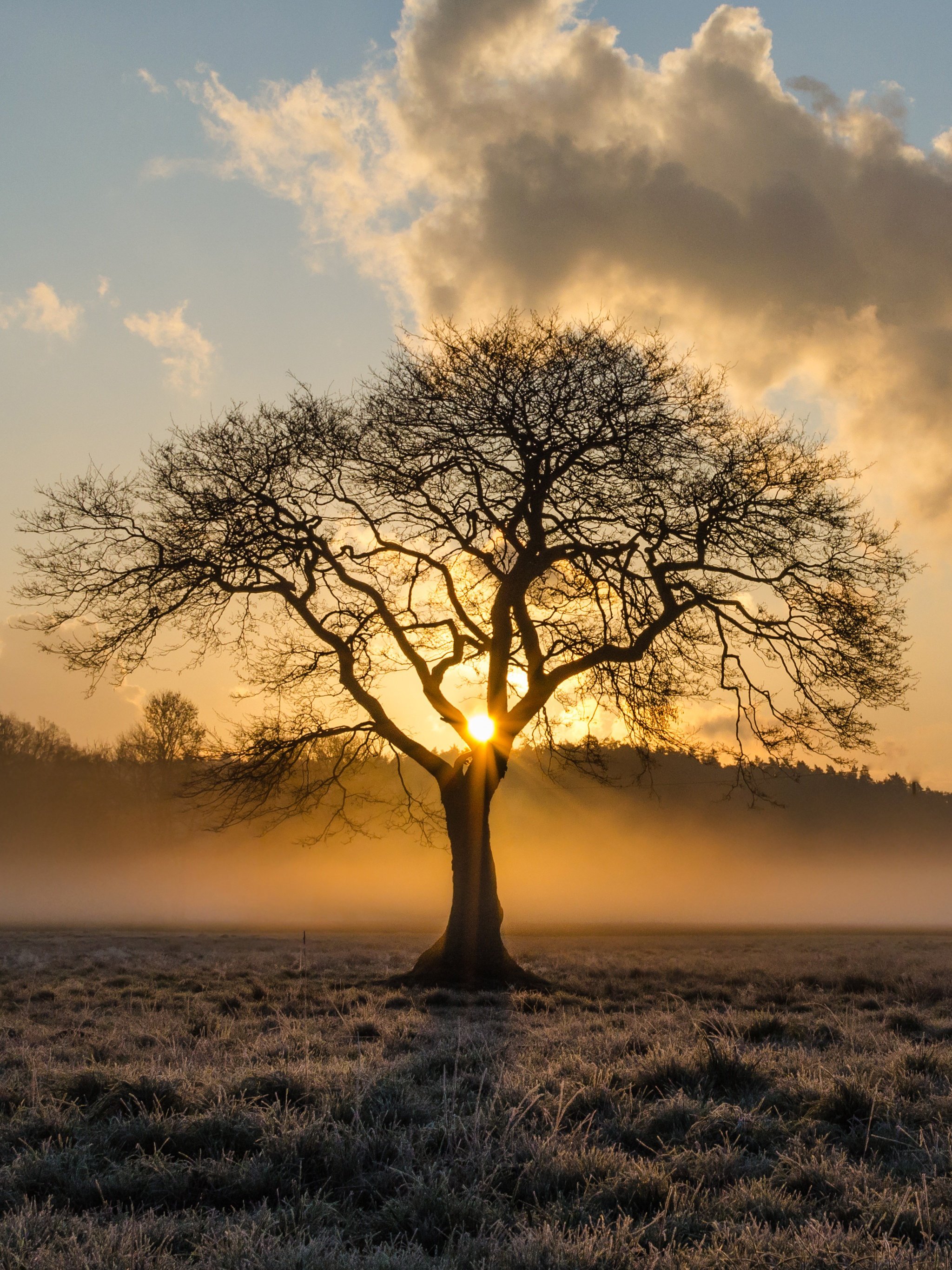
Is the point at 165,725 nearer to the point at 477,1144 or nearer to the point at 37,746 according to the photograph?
the point at 37,746

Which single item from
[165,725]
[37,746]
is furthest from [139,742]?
[37,746]

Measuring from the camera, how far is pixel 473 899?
1678 cm

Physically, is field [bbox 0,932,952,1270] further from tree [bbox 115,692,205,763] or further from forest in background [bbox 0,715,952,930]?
tree [bbox 115,692,205,763]

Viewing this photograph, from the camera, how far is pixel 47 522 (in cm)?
1681

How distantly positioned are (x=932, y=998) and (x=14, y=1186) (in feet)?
43.5

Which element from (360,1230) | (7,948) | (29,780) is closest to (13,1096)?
(360,1230)

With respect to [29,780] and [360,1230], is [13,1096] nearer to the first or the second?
[360,1230]

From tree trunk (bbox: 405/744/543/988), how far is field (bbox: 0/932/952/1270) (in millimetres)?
6642

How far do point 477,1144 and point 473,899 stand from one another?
12.5 metres

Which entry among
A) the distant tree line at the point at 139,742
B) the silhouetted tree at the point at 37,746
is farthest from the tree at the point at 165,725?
the silhouetted tree at the point at 37,746

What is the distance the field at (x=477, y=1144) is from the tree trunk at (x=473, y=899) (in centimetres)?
664

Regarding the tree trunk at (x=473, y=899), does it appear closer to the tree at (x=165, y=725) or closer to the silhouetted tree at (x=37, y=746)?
the tree at (x=165, y=725)

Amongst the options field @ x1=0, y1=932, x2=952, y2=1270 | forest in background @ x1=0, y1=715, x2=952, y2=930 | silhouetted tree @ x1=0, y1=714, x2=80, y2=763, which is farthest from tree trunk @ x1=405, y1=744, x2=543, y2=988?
silhouetted tree @ x1=0, y1=714, x2=80, y2=763

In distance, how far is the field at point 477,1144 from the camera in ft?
11.6
